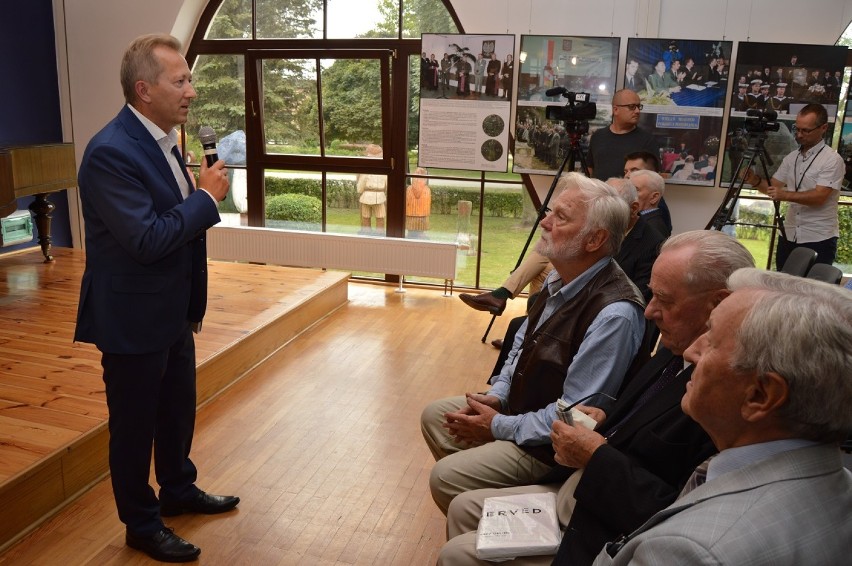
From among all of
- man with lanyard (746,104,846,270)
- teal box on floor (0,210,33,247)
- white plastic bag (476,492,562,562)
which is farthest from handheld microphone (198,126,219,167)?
teal box on floor (0,210,33,247)

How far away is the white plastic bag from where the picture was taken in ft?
5.37

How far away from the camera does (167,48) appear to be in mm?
2199

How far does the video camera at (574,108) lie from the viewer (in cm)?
498

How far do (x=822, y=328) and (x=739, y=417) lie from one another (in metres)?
0.18

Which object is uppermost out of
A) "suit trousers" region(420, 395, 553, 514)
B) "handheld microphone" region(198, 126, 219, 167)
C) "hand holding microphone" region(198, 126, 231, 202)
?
"handheld microphone" region(198, 126, 219, 167)

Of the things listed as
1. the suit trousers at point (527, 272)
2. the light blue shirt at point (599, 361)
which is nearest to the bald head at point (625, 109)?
the suit trousers at point (527, 272)

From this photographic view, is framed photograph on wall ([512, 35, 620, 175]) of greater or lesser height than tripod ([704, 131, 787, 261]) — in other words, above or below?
above

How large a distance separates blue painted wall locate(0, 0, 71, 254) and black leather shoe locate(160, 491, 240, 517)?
474 cm

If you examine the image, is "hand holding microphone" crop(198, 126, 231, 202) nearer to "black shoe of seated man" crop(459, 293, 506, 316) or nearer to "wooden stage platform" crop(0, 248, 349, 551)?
"wooden stage platform" crop(0, 248, 349, 551)

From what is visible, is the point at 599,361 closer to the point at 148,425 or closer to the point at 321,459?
the point at 148,425

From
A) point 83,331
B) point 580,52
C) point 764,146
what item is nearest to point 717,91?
point 764,146

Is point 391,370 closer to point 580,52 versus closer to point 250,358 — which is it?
point 250,358

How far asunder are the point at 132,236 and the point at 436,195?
175 inches

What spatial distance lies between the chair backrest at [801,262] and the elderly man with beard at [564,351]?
115 centimetres
